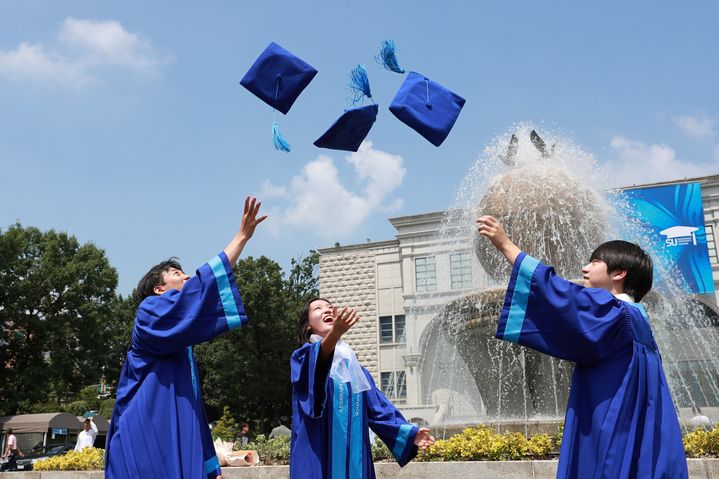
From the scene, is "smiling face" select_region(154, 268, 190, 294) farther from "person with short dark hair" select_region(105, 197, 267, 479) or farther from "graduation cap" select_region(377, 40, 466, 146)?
"graduation cap" select_region(377, 40, 466, 146)

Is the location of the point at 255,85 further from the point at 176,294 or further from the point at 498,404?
the point at 498,404

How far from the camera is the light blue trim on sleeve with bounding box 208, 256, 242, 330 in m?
3.67

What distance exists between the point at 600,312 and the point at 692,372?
→ 27100 millimetres

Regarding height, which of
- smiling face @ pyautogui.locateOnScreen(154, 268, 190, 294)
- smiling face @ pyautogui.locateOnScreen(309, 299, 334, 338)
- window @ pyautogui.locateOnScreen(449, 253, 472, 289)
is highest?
window @ pyautogui.locateOnScreen(449, 253, 472, 289)

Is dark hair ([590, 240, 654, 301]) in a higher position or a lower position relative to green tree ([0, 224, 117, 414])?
lower

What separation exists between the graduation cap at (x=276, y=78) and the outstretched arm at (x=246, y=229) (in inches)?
A: 79.8

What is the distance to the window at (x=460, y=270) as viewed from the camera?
31.1m

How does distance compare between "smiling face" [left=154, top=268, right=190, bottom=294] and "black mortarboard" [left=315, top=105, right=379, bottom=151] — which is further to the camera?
"black mortarboard" [left=315, top=105, right=379, bottom=151]

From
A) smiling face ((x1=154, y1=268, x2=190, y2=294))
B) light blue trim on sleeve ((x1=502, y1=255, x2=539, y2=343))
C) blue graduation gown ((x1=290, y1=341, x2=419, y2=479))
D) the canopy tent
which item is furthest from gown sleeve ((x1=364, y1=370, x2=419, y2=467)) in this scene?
the canopy tent

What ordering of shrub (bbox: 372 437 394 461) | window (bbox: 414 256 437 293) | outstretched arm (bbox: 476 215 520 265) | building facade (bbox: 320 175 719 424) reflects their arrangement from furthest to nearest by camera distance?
1. window (bbox: 414 256 437 293)
2. building facade (bbox: 320 175 719 424)
3. shrub (bbox: 372 437 394 461)
4. outstretched arm (bbox: 476 215 520 265)

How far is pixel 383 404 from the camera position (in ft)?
15.1

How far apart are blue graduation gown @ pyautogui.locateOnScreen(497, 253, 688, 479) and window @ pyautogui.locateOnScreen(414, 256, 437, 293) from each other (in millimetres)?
31049

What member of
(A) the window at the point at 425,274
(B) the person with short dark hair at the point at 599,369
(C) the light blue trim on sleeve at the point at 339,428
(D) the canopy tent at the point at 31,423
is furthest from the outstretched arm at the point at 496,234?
(D) the canopy tent at the point at 31,423

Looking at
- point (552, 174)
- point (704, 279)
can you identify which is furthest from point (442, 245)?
point (552, 174)
